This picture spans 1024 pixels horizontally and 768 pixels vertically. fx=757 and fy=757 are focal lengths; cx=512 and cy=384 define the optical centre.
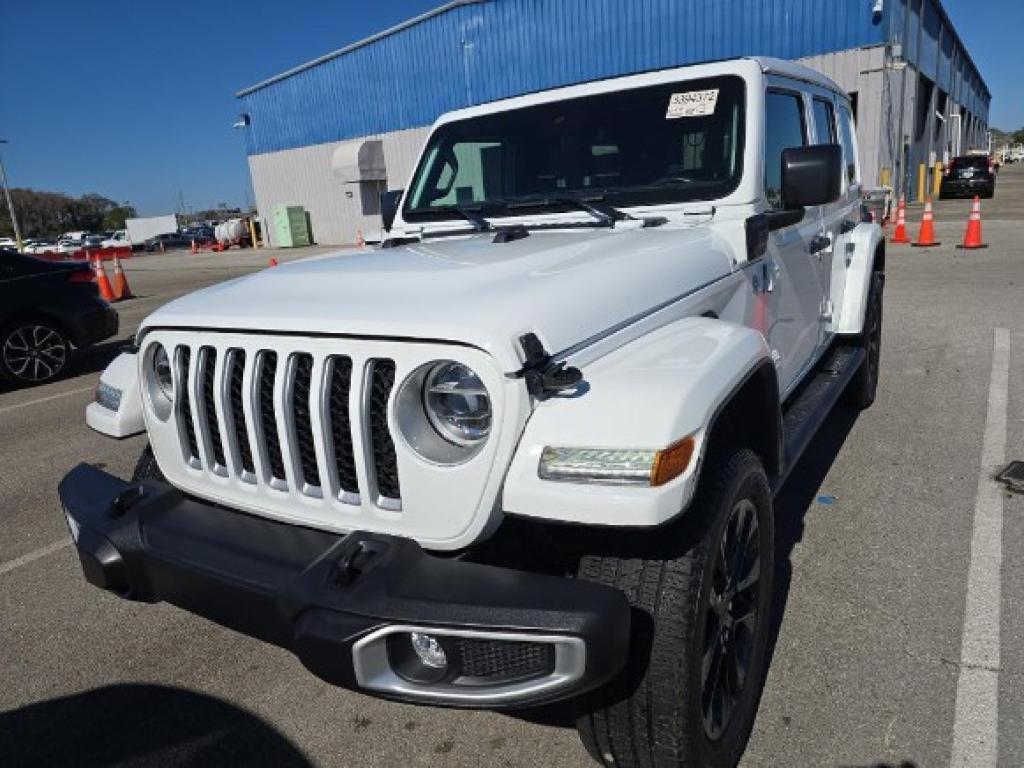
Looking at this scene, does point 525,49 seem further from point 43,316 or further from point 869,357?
point 869,357

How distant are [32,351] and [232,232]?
104 feet

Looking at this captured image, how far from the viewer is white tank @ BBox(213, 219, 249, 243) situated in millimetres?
37094

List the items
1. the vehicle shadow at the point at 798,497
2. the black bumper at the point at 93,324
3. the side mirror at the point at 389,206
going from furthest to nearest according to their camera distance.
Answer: the black bumper at the point at 93,324 → the side mirror at the point at 389,206 → the vehicle shadow at the point at 798,497

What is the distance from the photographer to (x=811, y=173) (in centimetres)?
275

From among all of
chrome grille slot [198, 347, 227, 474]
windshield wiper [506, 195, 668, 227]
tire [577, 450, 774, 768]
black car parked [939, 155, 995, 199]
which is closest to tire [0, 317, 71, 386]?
windshield wiper [506, 195, 668, 227]

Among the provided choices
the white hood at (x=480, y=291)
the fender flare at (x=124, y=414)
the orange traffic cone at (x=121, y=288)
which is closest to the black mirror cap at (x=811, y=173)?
A: the white hood at (x=480, y=291)

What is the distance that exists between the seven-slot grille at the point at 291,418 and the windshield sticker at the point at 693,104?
6.29 feet

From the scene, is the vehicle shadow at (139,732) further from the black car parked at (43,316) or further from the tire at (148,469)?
the black car parked at (43,316)

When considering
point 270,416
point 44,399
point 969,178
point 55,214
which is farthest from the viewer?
point 55,214

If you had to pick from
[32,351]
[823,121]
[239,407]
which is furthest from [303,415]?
[32,351]

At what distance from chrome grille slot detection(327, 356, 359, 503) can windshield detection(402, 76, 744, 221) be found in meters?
1.55

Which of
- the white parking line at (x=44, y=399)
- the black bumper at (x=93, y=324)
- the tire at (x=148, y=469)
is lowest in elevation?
the white parking line at (x=44, y=399)

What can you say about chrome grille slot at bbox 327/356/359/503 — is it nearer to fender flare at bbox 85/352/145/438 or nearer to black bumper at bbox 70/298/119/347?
fender flare at bbox 85/352/145/438

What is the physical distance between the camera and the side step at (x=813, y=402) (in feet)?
9.18
